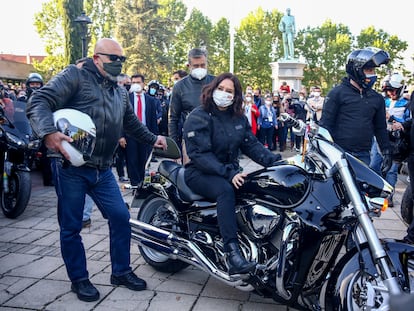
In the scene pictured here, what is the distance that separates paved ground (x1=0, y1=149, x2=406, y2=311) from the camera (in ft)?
11.1

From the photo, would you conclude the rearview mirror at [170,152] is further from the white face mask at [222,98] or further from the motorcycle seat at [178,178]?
the white face mask at [222,98]

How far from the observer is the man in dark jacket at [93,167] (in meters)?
3.36

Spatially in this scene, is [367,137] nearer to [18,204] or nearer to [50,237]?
[50,237]

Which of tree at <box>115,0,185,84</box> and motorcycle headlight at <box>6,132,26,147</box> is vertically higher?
tree at <box>115,0,185,84</box>

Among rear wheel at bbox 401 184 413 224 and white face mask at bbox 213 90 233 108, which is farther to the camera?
rear wheel at bbox 401 184 413 224

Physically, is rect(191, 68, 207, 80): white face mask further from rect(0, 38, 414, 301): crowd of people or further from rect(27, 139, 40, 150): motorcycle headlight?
rect(27, 139, 40, 150): motorcycle headlight

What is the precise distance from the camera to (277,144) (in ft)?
51.2

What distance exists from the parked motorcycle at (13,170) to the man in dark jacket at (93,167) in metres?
2.43

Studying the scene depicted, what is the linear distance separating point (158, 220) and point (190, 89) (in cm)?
186

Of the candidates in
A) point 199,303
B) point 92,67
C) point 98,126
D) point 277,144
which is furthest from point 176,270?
point 277,144

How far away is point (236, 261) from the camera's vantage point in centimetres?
299

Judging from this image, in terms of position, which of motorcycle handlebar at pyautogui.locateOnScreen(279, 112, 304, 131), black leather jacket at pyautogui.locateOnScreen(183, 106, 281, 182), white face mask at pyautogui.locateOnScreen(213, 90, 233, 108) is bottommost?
black leather jacket at pyautogui.locateOnScreen(183, 106, 281, 182)

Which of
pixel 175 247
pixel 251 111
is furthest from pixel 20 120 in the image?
pixel 251 111

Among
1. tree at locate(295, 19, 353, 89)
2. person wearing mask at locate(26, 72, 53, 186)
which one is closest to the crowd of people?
person wearing mask at locate(26, 72, 53, 186)
